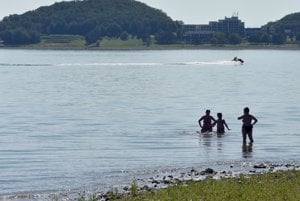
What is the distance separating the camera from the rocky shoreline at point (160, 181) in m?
23.9

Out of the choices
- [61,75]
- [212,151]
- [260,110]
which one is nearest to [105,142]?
[212,151]

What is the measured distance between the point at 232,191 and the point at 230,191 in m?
0.07

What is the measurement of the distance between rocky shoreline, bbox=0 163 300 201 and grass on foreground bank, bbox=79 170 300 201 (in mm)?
815

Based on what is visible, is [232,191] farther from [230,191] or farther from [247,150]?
[247,150]

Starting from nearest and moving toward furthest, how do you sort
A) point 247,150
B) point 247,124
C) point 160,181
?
point 160,181, point 247,150, point 247,124

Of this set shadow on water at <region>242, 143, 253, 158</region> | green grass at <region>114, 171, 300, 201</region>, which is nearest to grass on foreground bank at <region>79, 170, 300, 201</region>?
green grass at <region>114, 171, 300, 201</region>

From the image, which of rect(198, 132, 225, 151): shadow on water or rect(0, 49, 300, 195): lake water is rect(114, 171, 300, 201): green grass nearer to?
rect(0, 49, 300, 195): lake water

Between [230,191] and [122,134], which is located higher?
[230,191]

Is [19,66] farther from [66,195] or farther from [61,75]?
[66,195]

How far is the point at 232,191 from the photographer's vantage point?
21.4 metres

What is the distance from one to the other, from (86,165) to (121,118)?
24008mm

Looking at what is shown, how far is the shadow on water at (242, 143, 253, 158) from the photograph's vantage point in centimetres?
3510

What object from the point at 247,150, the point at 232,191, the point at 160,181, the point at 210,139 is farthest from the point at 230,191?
the point at 210,139

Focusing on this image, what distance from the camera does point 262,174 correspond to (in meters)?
26.3
